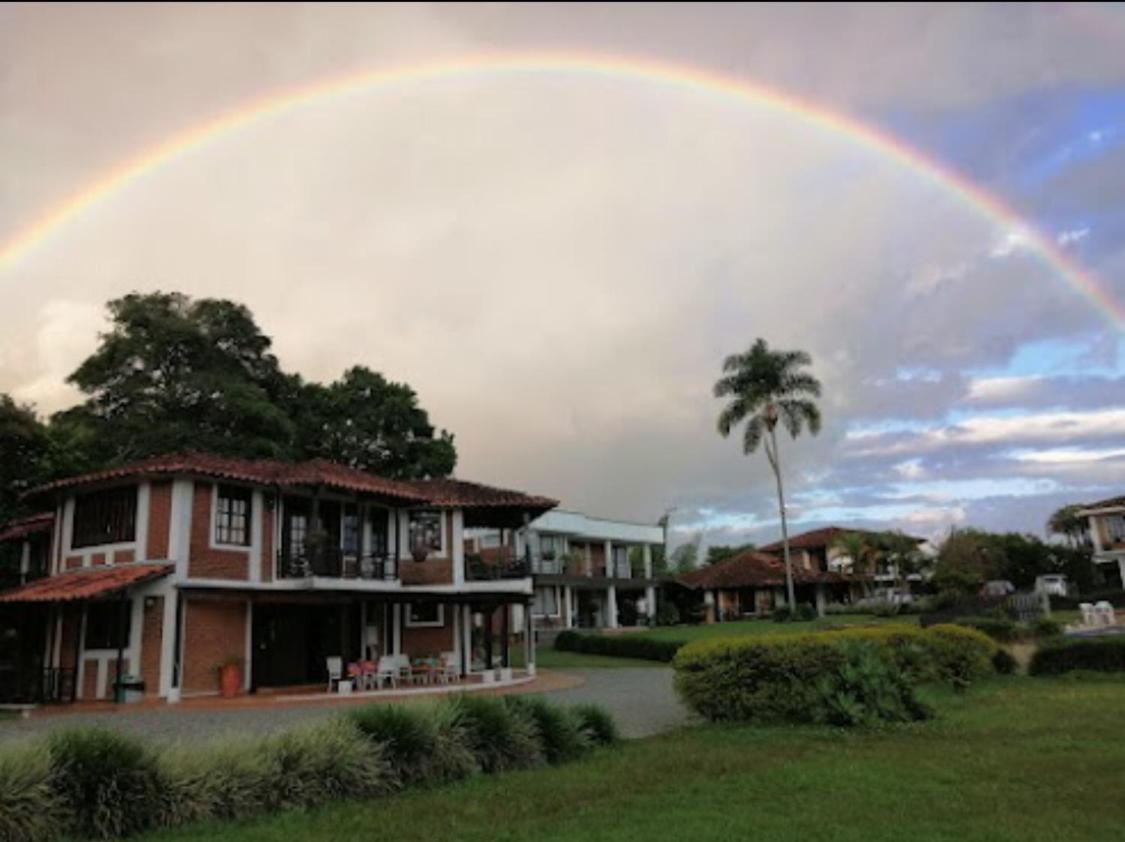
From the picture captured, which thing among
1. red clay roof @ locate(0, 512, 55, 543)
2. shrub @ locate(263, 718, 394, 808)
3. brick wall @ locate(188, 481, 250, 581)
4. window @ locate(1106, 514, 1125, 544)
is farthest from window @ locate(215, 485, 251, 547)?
window @ locate(1106, 514, 1125, 544)

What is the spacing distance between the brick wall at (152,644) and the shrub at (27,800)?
1480 cm

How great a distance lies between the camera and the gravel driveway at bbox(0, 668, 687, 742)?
14.4 m

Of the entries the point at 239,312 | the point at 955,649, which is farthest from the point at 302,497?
the point at 955,649

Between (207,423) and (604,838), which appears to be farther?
(207,423)

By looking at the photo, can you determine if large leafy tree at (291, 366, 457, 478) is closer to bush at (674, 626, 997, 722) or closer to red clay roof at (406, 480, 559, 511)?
red clay roof at (406, 480, 559, 511)

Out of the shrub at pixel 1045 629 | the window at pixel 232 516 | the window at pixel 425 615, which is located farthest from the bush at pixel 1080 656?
the window at pixel 232 516

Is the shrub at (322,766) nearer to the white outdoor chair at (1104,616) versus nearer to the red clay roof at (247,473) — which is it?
the red clay roof at (247,473)

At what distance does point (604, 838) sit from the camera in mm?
6801

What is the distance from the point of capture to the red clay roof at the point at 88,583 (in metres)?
19.8

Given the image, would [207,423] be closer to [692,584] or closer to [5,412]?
[5,412]

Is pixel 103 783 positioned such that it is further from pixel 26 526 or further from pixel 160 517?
pixel 26 526

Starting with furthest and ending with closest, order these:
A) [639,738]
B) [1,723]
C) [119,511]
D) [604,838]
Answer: [119,511]
[1,723]
[639,738]
[604,838]

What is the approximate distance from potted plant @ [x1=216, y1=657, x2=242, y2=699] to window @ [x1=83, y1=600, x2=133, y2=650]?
2.28 metres

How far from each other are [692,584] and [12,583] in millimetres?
39236
